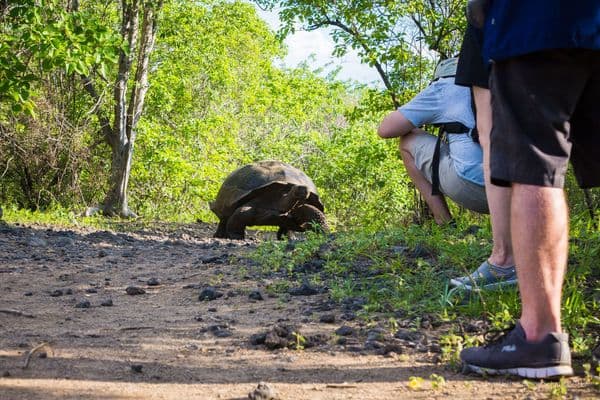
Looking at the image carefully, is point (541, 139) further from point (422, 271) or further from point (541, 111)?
point (422, 271)

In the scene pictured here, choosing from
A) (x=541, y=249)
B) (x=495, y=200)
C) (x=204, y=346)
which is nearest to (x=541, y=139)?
(x=541, y=249)

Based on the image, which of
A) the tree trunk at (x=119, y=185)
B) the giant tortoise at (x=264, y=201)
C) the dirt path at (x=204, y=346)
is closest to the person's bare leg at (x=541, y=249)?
the dirt path at (x=204, y=346)

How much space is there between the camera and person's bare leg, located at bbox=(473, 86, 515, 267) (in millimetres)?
3656

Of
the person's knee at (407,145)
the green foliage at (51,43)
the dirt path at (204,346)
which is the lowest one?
the dirt path at (204,346)

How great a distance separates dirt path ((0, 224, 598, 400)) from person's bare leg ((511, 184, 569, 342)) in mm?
272

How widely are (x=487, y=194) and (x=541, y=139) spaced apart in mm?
1187

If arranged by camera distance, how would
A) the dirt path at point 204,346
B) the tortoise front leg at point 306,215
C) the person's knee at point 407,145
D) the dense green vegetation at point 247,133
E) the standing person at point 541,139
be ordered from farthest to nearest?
1. the tortoise front leg at point 306,215
2. the person's knee at point 407,145
3. the dense green vegetation at point 247,133
4. the dirt path at point 204,346
5. the standing person at point 541,139

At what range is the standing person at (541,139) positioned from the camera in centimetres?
256

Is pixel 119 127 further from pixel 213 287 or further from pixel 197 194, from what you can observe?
pixel 213 287

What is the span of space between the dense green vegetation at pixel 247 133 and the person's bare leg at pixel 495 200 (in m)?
0.27

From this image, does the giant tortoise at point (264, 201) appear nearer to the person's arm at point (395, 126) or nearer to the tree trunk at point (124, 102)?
the person's arm at point (395, 126)

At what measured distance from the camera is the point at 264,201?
1113cm

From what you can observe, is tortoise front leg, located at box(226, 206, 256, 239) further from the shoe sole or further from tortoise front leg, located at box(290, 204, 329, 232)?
the shoe sole

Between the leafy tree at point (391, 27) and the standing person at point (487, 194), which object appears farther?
the leafy tree at point (391, 27)
